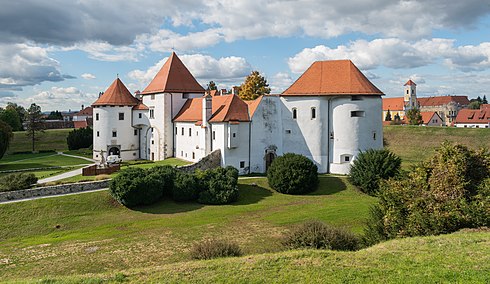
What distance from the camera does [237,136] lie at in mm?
34438

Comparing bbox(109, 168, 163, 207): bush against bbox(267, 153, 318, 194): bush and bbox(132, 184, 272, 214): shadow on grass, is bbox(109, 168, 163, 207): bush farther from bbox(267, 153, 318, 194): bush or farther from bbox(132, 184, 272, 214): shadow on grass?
bbox(267, 153, 318, 194): bush

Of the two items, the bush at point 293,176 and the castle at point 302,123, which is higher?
the castle at point 302,123

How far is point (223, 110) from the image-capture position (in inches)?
1399

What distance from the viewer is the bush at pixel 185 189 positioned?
27.9m

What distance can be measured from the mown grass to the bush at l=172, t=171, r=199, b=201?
16425mm

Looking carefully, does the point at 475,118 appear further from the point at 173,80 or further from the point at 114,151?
the point at 114,151

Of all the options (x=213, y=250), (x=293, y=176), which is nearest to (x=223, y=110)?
(x=293, y=176)

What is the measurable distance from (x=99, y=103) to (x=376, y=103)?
95.8ft

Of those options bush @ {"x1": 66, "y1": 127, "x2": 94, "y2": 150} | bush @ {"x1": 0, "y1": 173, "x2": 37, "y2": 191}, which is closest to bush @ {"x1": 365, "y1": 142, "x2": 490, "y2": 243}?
bush @ {"x1": 0, "y1": 173, "x2": 37, "y2": 191}

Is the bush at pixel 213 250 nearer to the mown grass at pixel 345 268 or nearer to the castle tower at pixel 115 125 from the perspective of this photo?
the mown grass at pixel 345 268

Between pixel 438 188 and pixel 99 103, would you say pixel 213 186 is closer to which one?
pixel 438 188

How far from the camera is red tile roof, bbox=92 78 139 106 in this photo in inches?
1741

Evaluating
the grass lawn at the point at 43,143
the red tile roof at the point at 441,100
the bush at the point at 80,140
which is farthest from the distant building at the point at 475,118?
the grass lawn at the point at 43,143

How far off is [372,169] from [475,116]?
67524mm
